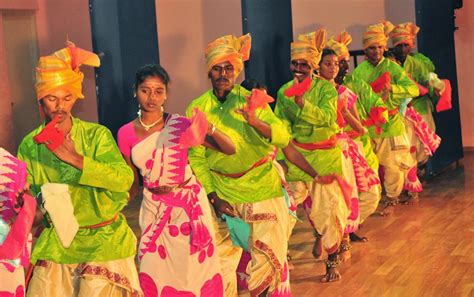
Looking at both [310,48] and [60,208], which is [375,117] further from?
[60,208]

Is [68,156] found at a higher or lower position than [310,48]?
lower

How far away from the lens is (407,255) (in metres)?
8.43

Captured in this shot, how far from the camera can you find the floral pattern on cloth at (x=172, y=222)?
5305mm

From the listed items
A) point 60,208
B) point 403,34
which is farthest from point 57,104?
point 403,34

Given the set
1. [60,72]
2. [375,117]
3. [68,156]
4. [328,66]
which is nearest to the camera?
[68,156]

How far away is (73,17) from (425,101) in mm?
4671

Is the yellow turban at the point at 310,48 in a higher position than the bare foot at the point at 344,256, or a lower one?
higher

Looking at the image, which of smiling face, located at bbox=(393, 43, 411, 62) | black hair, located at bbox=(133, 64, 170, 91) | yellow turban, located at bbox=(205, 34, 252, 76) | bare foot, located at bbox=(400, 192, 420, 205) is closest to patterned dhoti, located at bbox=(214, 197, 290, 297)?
yellow turban, located at bbox=(205, 34, 252, 76)

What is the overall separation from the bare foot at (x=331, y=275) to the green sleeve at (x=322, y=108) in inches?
39.4

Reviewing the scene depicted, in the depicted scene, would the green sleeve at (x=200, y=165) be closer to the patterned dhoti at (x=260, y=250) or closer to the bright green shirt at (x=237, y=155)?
the bright green shirt at (x=237, y=155)

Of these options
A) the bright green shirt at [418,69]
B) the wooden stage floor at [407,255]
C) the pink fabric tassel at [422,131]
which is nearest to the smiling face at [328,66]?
the wooden stage floor at [407,255]

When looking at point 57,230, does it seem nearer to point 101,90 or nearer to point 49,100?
point 49,100

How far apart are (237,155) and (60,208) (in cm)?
175

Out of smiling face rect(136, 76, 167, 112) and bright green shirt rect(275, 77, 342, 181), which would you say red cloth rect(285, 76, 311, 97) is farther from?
smiling face rect(136, 76, 167, 112)
